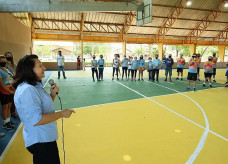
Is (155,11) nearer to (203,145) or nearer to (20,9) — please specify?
(20,9)

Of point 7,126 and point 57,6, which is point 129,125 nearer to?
point 7,126

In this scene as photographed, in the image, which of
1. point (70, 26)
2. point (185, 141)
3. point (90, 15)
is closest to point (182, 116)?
point (185, 141)

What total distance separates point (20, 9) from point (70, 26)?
11563 mm

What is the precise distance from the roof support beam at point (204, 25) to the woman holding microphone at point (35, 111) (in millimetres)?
24188

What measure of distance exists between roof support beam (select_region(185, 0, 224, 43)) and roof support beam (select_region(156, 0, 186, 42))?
14.3 ft

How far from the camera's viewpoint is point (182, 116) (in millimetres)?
4766

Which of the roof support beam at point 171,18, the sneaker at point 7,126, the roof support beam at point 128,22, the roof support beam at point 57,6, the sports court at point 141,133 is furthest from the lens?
the roof support beam at point 171,18

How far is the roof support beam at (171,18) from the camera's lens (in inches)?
743

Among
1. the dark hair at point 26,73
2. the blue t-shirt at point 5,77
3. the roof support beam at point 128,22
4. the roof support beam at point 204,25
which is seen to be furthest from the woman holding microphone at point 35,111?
the roof support beam at point 204,25

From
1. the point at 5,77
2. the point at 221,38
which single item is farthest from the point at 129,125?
Result: the point at 221,38

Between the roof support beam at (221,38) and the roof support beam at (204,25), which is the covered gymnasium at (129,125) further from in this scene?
the roof support beam at (221,38)

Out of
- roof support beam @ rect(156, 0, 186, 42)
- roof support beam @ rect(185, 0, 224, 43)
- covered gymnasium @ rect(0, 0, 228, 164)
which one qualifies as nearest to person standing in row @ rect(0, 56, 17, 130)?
covered gymnasium @ rect(0, 0, 228, 164)

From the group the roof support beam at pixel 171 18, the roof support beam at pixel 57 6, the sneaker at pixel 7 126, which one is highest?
the roof support beam at pixel 171 18

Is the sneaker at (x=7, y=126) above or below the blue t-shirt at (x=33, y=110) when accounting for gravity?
below
